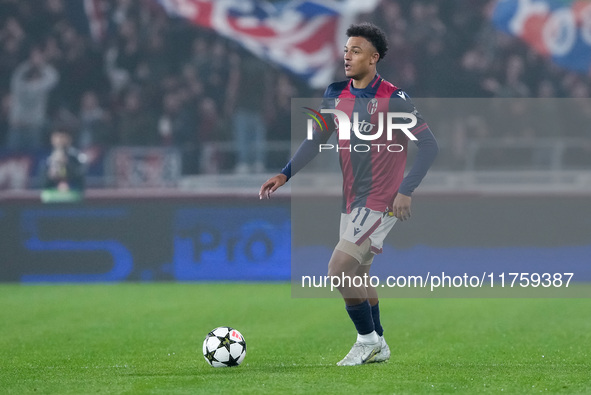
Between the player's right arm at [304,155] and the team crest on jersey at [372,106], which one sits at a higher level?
the team crest on jersey at [372,106]

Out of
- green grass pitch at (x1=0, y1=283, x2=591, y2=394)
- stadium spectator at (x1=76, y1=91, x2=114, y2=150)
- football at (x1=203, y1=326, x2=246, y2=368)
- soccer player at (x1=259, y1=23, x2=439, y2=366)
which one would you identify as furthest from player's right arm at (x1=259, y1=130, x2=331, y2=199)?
stadium spectator at (x1=76, y1=91, x2=114, y2=150)

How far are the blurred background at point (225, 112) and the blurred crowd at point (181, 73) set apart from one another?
3 cm

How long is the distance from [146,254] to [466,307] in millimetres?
5322

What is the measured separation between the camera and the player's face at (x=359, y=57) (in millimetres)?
6809

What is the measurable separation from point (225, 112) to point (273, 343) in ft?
29.7

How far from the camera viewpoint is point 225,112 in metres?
17.1

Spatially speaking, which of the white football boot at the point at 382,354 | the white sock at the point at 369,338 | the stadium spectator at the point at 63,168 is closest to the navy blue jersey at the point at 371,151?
the white sock at the point at 369,338

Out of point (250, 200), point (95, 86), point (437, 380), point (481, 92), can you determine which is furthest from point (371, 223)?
point (95, 86)

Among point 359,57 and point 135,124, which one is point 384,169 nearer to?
point 359,57

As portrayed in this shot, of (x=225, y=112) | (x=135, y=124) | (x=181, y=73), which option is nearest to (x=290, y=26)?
(x=225, y=112)

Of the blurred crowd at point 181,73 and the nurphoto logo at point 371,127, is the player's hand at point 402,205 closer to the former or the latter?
the nurphoto logo at point 371,127

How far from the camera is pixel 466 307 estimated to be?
11.7 metres

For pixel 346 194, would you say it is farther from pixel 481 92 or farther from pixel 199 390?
pixel 481 92

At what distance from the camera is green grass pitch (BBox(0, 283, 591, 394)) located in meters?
6.07
